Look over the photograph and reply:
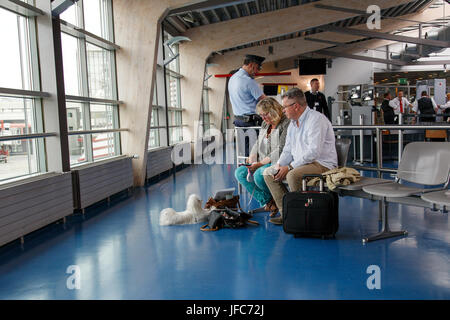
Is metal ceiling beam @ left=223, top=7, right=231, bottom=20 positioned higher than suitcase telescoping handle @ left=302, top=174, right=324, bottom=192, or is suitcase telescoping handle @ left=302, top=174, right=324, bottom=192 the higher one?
metal ceiling beam @ left=223, top=7, right=231, bottom=20

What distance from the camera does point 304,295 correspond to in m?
2.44

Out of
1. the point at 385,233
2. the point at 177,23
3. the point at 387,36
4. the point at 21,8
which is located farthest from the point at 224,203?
the point at 387,36

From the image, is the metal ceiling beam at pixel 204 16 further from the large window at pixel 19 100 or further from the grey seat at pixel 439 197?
the grey seat at pixel 439 197

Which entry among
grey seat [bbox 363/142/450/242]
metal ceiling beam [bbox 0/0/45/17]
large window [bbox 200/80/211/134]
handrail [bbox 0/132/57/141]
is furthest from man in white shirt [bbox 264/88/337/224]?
large window [bbox 200/80/211/134]

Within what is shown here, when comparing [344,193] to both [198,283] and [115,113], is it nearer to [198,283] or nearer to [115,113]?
[198,283]

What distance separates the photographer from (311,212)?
11.5ft

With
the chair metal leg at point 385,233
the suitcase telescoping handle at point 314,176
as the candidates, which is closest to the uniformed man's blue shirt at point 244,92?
the suitcase telescoping handle at point 314,176

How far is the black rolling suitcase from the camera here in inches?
136

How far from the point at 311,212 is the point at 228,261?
0.88 meters

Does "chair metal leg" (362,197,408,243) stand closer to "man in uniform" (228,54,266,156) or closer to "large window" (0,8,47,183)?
"man in uniform" (228,54,266,156)

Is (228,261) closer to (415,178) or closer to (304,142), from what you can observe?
(304,142)

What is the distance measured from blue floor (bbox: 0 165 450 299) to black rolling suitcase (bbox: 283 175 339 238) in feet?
0.34
